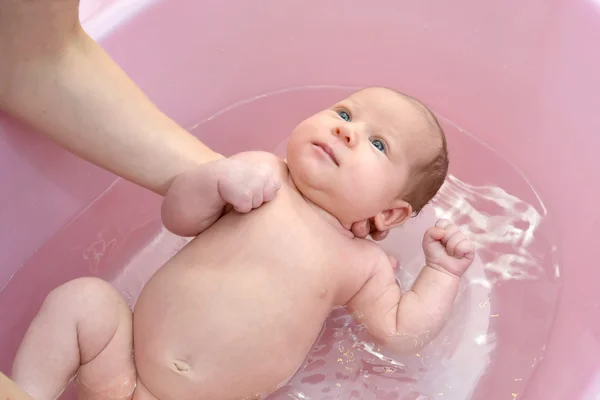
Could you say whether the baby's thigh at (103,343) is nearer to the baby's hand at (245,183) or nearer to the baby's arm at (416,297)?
the baby's hand at (245,183)

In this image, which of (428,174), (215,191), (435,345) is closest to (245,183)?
(215,191)

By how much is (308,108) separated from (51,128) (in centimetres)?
61

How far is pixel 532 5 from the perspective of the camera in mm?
1216

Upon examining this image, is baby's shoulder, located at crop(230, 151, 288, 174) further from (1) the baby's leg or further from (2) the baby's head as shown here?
(1) the baby's leg

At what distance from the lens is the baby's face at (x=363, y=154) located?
92 cm

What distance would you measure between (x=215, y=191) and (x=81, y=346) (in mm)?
270

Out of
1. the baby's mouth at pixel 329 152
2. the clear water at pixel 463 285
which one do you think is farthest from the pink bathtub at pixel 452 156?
the baby's mouth at pixel 329 152

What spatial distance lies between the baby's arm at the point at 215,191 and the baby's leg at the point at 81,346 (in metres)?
0.14

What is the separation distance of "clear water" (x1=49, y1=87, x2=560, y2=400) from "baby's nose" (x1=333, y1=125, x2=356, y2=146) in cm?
34

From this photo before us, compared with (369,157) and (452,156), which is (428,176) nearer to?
(369,157)

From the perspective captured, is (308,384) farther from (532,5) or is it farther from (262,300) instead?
(532,5)

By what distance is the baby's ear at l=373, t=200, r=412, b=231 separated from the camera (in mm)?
977

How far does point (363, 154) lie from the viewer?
92 cm

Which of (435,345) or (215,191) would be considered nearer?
(215,191)
